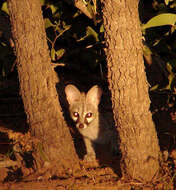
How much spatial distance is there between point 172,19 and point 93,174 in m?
2.30

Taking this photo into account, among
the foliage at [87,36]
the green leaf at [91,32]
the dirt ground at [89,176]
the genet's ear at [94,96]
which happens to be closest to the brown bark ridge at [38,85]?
the dirt ground at [89,176]

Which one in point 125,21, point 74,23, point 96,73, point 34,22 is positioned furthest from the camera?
point 96,73

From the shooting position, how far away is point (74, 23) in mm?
5695

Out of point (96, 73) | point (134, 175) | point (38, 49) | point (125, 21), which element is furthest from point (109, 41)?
point (96, 73)

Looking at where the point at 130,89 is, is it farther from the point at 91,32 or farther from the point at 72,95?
the point at 72,95

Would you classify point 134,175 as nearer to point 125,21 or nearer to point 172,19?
point 125,21

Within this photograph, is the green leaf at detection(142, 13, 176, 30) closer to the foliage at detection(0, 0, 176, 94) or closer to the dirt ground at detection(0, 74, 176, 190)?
the foliage at detection(0, 0, 176, 94)

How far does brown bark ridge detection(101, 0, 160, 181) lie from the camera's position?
3074 mm

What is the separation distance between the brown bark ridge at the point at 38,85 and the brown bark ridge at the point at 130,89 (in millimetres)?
955

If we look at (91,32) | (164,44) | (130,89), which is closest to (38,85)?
(130,89)

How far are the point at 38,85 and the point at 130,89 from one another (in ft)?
4.23

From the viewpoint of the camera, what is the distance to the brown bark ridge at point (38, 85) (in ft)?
12.4

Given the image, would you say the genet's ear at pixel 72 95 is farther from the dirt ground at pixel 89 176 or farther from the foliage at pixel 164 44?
the foliage at pixel 164 44

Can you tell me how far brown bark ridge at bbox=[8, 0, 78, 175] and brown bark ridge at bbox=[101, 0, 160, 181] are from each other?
95 cm
